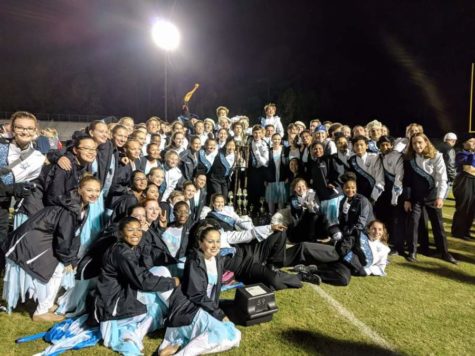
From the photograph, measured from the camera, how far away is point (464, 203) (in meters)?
6.64

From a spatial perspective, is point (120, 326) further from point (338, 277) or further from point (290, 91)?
point (290, 91)

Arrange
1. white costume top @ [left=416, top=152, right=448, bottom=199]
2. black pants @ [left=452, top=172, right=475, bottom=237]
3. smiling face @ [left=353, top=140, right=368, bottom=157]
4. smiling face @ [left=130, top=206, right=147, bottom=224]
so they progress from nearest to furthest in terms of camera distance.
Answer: smiling face @ [left=130, top=206, right=147, bottom=224]
white costume top @ [left=416, top=152, right=448, bottom=199]
smiling face @ [left=353, top=140, right=368, bottom=157]
black pants @ [left=452, top=172, right=475, bottom=237]

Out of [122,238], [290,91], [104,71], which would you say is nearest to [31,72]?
[104,71]

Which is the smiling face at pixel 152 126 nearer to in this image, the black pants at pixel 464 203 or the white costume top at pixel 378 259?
the white costume top at pixel 378 259

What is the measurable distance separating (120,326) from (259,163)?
466cm

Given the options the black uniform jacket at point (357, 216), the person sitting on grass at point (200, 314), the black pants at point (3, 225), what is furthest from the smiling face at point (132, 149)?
the black uniform jacket at point (357, 216)

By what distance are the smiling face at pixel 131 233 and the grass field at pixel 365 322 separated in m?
0.94

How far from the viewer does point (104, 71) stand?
1768 inches

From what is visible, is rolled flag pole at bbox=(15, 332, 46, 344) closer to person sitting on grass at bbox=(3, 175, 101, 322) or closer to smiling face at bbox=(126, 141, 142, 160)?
person sitting on grass at bbox=(3, 175, 101, 322)

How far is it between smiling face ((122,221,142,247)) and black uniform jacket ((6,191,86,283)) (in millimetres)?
616

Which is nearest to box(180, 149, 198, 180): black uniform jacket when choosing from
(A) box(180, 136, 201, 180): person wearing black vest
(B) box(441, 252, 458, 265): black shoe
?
(A) box(180, 136, 201, 180): person wearing black vest

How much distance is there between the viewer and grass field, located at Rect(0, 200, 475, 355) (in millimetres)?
3096

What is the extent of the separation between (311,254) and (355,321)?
151cm

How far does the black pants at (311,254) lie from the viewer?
503cm
